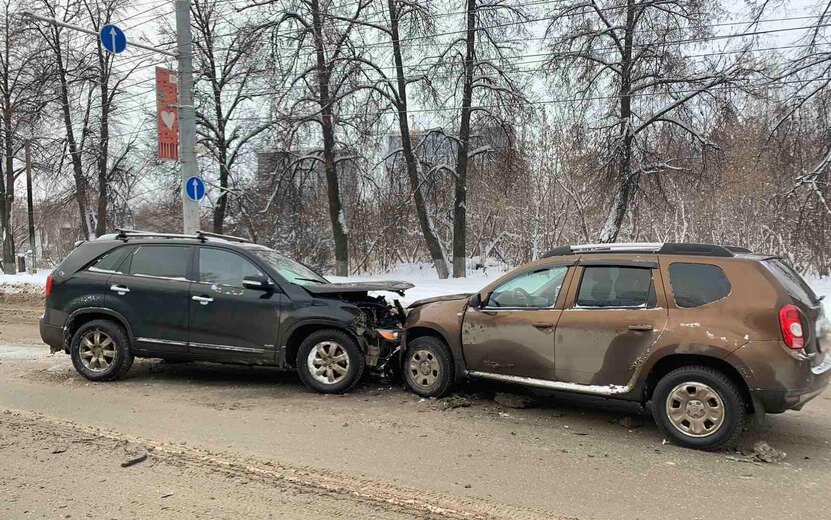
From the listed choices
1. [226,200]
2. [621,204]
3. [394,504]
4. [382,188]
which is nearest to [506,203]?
[382,188]

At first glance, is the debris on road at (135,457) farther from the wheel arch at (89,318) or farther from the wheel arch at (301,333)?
the wheel arch at (89,318)

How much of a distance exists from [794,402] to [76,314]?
750 centimetres

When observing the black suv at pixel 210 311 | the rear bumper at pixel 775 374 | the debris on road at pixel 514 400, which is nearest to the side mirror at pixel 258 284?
the black suv at pixel 210 311

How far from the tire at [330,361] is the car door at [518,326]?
1.29 meters

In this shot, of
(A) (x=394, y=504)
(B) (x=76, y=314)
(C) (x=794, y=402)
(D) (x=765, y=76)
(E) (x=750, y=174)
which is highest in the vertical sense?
(D) (x=765, y=76)

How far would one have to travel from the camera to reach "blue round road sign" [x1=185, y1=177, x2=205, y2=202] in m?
12.0

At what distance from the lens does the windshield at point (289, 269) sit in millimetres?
6986

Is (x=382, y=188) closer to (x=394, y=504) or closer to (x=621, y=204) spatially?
(x=621, y=204)

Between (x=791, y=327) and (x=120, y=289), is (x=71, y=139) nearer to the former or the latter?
(x=120, y=289)

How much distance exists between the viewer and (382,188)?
76.2ft

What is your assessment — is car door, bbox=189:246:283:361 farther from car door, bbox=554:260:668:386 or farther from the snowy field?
the snowy field

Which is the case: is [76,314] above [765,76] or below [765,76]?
below

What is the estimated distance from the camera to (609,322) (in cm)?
521

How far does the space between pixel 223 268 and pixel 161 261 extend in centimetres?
85
